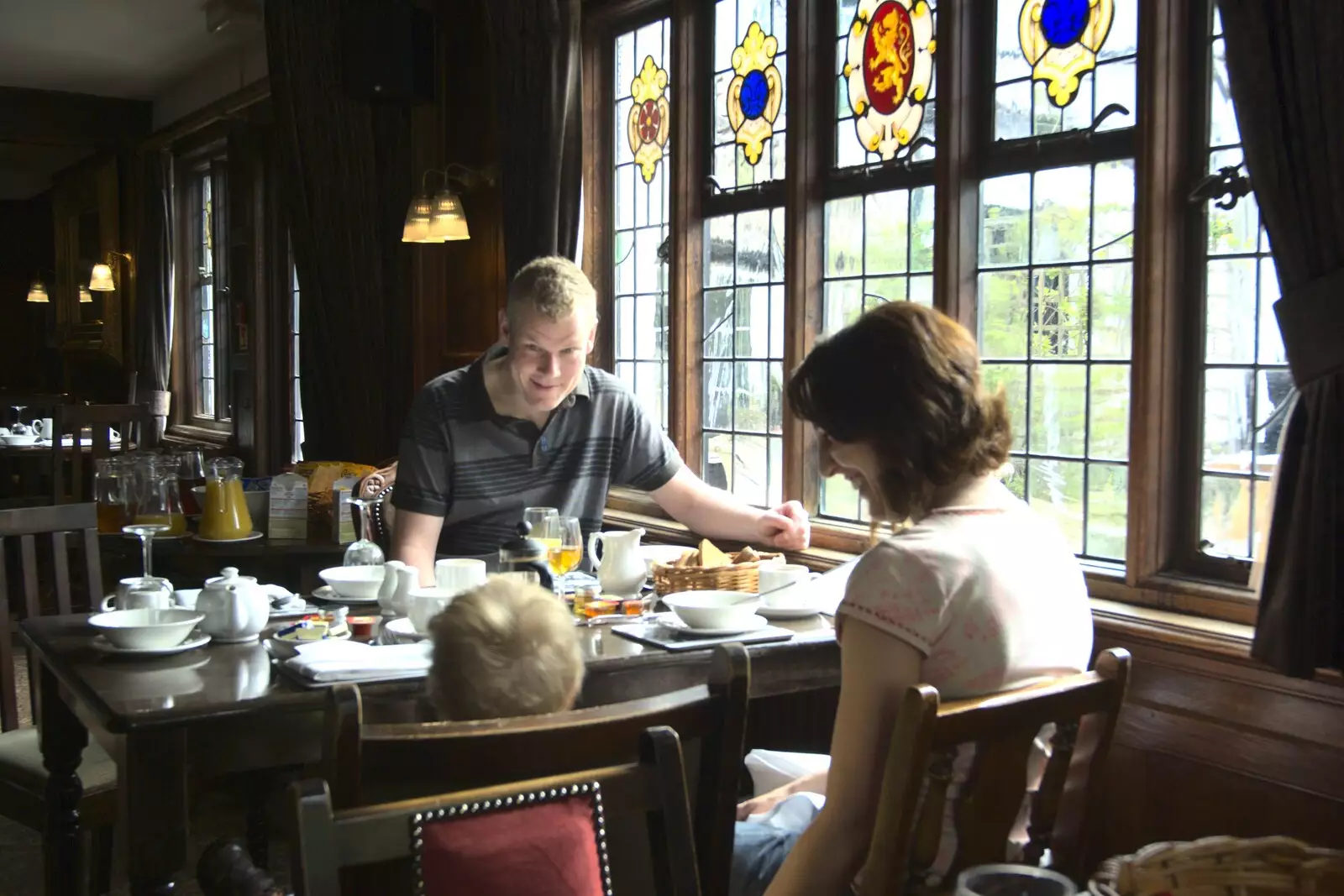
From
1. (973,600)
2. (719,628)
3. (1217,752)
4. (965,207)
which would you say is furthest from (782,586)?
(965,207)

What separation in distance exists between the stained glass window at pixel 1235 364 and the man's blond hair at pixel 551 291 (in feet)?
4.49

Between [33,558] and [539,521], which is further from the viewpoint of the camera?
[33,558]

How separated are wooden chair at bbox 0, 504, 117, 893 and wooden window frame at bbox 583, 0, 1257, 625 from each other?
6.05 ft

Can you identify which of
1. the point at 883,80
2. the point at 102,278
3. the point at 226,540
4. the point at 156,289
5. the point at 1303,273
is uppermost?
the point at 883,80

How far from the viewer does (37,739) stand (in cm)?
270

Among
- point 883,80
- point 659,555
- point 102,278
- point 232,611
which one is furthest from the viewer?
point 102,278

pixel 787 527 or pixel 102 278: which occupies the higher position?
pixel 102 278

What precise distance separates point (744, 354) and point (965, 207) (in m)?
1.08

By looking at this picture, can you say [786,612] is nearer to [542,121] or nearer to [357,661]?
[357,661]

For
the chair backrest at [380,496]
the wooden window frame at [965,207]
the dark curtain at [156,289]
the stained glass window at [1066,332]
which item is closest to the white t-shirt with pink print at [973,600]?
the wooden window frame at [965,207]

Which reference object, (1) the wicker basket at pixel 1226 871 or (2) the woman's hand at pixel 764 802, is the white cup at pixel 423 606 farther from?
(1) the wicker basket at pixel 1226 871

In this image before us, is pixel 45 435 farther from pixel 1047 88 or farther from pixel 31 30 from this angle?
pixel 1047 88

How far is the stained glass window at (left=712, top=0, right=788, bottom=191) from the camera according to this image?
403 cm

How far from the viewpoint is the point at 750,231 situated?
4.19 metres
